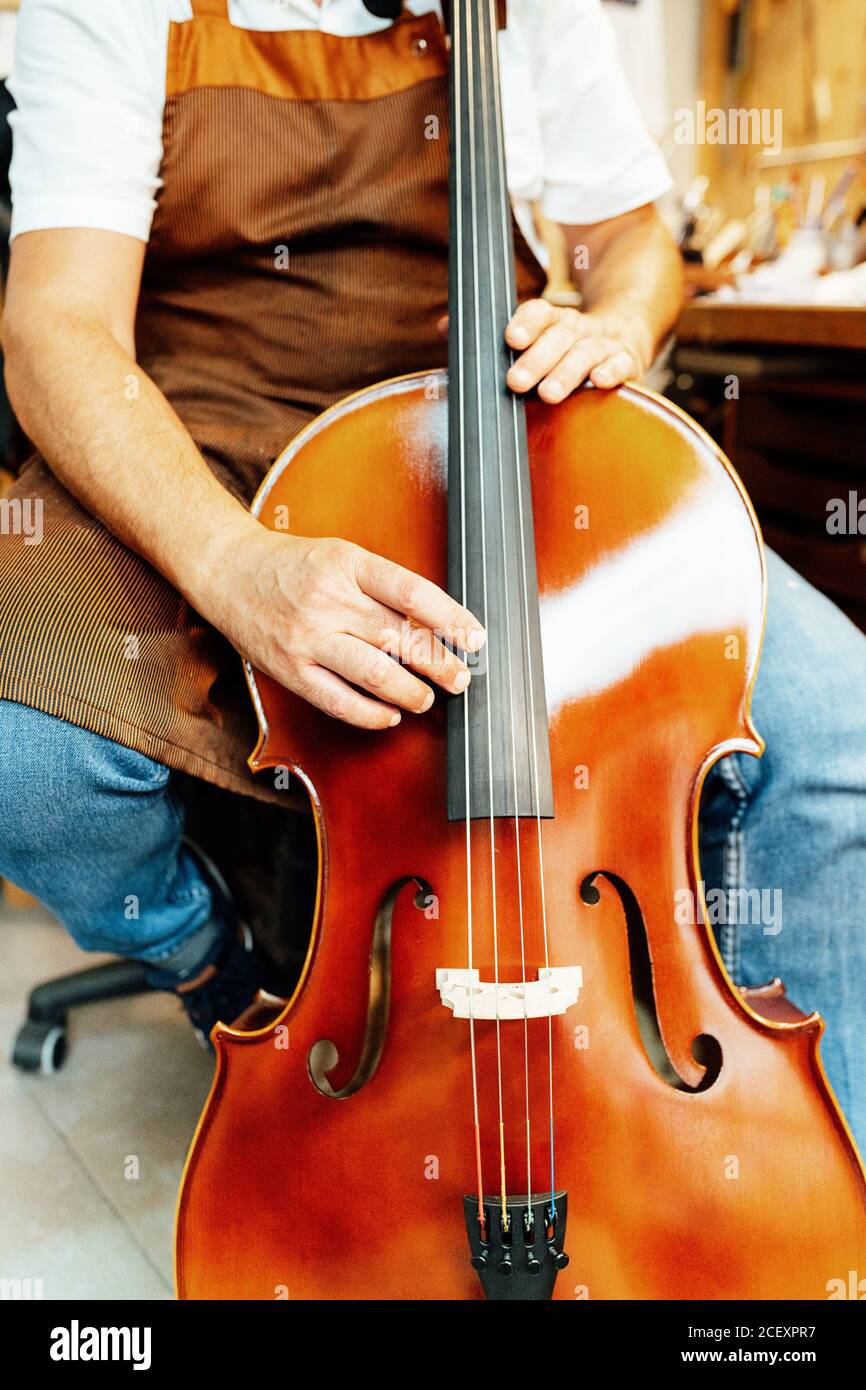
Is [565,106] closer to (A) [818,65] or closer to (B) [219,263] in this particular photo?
(B) [219,263]

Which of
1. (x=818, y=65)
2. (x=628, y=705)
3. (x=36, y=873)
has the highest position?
(x=818, y=65)

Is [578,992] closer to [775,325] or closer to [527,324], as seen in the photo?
[527,324]

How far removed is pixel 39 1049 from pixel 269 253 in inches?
34.9

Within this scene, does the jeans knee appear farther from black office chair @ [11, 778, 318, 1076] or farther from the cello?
black office chair @ [11, 778, 318, 1076]

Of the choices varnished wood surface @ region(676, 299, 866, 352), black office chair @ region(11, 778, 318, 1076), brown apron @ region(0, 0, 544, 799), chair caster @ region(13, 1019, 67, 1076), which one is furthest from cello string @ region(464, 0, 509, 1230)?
chair caster @ region(13, 1019, 67, 1076)

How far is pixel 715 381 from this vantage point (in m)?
1.62

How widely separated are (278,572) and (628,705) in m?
0.25

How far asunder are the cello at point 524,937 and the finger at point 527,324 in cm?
1

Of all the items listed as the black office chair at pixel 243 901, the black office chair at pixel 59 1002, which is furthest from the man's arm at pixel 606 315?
the black office chair at pixel 59 1002

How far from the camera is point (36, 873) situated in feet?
2.66

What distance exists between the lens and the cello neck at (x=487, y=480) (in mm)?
630

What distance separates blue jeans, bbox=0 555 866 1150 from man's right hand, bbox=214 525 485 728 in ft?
0.56

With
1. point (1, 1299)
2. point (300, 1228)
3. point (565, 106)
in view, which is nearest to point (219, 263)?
point (565, 106)

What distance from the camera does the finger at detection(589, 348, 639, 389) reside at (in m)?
0.72
